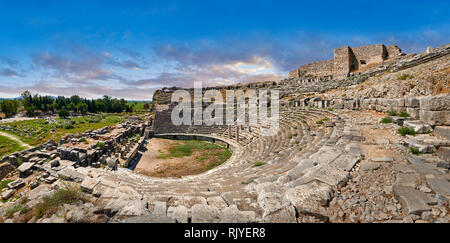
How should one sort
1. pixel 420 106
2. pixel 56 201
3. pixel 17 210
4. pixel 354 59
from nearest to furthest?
1. pixel 56 201
2. pixel 17 210
3. pixel 420 106
4. pixel 354 59

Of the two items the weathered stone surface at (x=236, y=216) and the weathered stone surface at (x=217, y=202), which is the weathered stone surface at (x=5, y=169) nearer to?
the weathered stone surface at (x=217, y=202)

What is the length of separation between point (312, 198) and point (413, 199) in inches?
54.7

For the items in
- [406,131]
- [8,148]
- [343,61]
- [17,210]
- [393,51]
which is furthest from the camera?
[343,61]

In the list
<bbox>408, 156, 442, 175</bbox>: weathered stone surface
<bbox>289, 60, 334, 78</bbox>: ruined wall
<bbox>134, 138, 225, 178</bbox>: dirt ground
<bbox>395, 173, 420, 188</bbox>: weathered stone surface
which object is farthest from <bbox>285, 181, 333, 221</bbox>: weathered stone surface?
<bbox>289, 60, 334, 78</bbox>: ruined wall

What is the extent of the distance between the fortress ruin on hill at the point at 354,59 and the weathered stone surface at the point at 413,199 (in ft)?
92.6

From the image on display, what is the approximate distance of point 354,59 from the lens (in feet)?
86.9

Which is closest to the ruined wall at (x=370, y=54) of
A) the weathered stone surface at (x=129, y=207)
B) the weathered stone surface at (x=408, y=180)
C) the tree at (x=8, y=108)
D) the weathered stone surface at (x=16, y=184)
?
the weathered stone surface at (x=408, y=180)

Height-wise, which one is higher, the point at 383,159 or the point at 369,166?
the point at 383,159

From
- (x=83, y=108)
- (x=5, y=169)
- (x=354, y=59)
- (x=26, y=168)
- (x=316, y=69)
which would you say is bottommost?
(x=5, y=169)

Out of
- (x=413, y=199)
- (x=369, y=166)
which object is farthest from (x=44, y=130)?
(x=413, y=199)

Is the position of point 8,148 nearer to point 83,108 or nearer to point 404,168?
point 404,168
